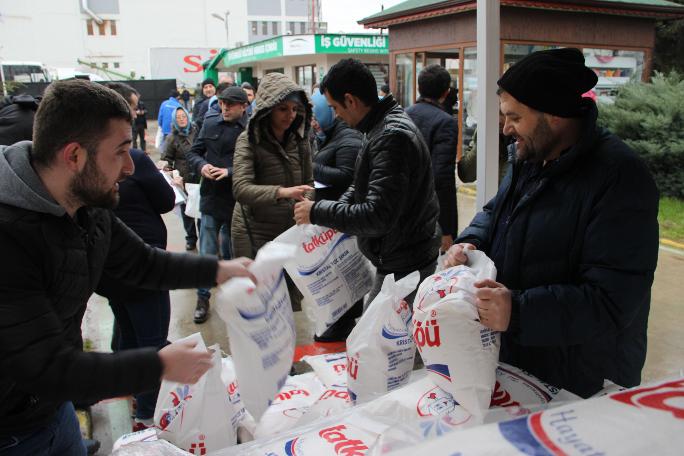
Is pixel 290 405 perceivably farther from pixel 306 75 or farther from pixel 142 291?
pixel 306 75

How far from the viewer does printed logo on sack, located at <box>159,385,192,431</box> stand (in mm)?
1974

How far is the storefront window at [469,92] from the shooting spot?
365 inches

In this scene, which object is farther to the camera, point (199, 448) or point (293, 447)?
point (199, 448)

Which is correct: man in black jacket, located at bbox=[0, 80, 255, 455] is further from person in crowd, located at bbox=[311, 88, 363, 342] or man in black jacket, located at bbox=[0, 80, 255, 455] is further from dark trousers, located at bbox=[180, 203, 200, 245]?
dark trousers, located at bbox=[180, 203, 200, 245]

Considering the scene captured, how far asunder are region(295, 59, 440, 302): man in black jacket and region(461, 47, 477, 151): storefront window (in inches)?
281

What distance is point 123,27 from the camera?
45031 millimetres

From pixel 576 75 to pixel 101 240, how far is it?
1.41m

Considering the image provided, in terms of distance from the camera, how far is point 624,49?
981cm

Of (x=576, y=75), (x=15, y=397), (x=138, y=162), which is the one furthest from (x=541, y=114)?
(x=138, y=162)

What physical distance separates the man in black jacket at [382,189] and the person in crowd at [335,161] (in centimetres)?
79

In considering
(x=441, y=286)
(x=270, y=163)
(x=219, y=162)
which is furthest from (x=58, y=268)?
(x=219, y=162)

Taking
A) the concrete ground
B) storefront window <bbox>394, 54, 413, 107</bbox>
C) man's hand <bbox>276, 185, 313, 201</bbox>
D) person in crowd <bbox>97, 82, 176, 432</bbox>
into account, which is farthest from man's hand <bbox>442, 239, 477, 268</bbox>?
storefront window <bbox>394, 54, 413, 107</bbox>

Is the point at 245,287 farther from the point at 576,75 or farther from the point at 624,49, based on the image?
the point at 624,49

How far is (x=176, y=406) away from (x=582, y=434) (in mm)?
1549
